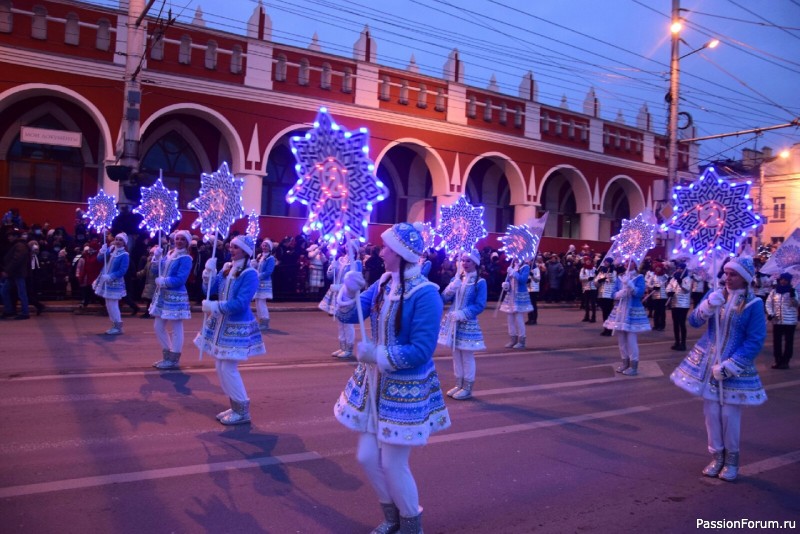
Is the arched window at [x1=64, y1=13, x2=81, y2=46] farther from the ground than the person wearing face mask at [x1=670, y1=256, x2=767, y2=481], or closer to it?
farther from the ground

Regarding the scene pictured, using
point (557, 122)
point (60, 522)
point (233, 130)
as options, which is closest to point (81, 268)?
point (233, 130)

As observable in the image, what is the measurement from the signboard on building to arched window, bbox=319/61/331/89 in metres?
8.35

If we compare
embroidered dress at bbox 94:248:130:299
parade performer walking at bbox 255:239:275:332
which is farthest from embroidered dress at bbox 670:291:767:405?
parade performer walking at bbox 255:239:275:332

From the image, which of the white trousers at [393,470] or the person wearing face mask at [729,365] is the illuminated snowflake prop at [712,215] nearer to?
the person wearing face mask at [729,365]

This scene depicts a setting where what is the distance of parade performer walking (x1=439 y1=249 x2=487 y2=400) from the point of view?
28.2ft

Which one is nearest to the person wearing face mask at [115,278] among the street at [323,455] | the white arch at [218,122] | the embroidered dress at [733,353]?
the street at [323,455]

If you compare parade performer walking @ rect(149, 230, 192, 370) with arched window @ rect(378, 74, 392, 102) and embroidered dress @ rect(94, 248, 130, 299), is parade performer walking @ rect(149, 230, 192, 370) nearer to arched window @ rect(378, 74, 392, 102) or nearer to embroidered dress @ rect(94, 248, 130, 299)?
embroidered dress @ rect(94, 248, 130, 299)

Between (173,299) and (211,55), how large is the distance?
1523cm

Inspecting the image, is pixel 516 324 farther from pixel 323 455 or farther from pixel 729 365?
pixel 323 455

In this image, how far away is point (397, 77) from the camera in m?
25.8

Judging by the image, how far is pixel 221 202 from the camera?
26.2 ft

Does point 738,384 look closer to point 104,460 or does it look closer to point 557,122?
point 104,460

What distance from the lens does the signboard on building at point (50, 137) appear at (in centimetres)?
2022

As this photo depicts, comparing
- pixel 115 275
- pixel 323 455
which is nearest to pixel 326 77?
pixel 115 275
